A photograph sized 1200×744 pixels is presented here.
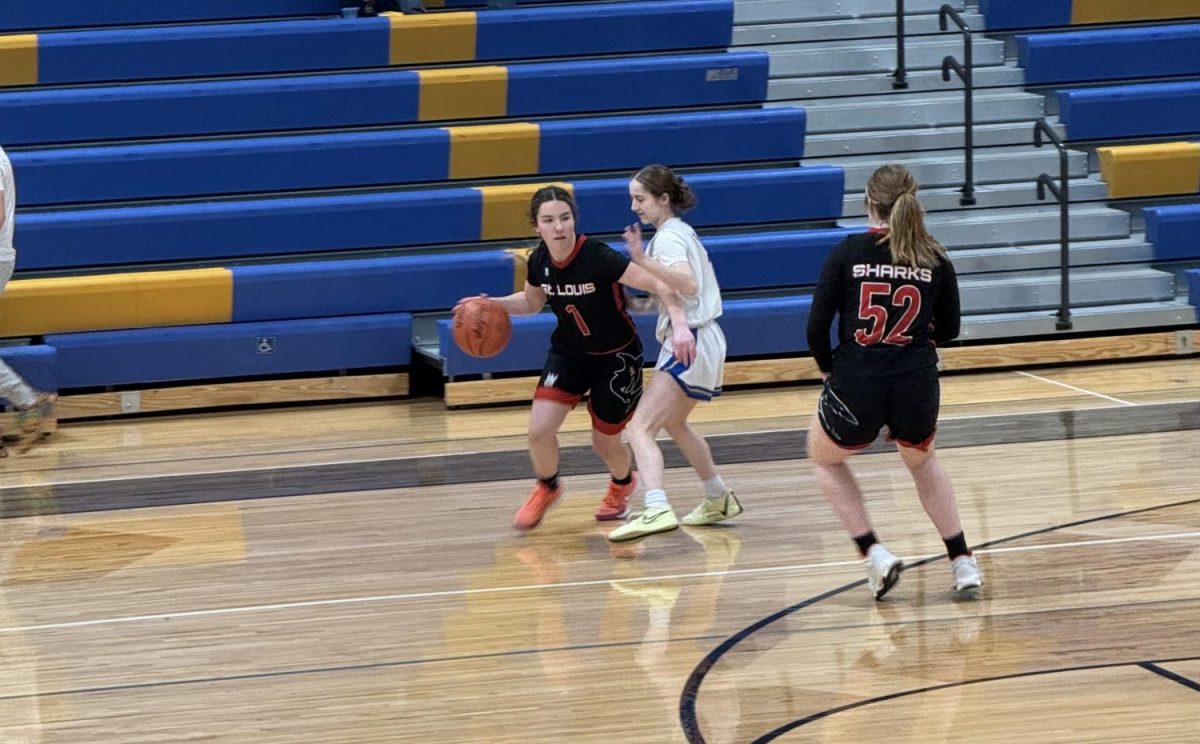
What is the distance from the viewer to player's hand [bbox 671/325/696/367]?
17.0 feet

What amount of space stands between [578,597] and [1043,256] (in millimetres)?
4775

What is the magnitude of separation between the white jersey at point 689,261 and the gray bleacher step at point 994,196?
355 cm

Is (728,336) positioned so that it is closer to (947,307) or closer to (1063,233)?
(1063,233)

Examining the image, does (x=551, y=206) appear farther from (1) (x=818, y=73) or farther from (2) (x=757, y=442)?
(1) (x=818, y=73)

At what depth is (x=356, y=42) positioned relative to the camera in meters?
9.07

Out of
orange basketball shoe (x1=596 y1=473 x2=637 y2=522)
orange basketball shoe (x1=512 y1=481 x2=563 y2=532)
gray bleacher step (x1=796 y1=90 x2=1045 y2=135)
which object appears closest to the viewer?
orange basketball shoe (x1=512 y1=481 x2=563 y2=532)

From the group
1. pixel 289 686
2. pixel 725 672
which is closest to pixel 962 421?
pixel 725 672

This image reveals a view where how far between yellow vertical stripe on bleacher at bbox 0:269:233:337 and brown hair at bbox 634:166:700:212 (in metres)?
3.22

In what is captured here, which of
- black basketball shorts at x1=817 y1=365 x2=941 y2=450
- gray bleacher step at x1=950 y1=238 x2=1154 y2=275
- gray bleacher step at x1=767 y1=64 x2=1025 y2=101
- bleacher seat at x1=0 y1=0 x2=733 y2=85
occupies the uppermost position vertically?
bleacher seat at x1=0 y1=0 x2=733 y2=85

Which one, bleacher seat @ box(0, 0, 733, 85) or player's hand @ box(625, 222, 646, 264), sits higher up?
bleacher seat @ box(0, 0, 733, 85)

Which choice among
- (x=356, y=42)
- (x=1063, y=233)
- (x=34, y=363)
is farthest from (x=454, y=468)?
(x=1063, y=233)

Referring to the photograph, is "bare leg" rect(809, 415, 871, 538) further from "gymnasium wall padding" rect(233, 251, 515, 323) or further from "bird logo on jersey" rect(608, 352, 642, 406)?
"gymnasium wall padding" rect(233, 251, 515, 323)

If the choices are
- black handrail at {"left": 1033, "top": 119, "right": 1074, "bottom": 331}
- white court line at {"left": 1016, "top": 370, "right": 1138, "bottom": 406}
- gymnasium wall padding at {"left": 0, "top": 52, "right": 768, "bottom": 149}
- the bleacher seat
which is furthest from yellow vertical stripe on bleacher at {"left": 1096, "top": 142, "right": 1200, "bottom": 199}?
the bleacher seat

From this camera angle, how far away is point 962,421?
276 inches
